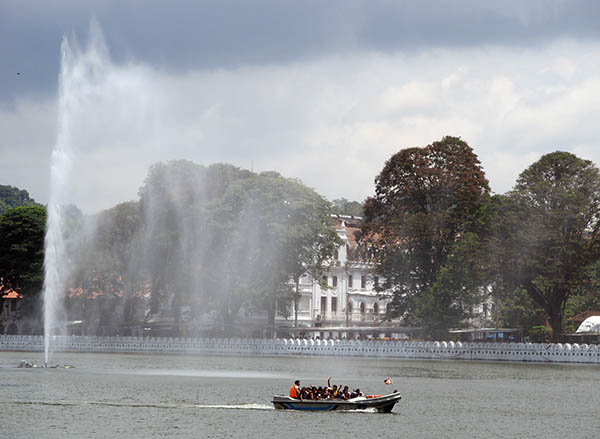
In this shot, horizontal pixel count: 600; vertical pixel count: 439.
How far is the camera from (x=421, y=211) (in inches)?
3821

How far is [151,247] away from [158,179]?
736 centimetres

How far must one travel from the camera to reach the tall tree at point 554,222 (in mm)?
83438

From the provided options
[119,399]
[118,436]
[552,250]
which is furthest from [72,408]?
[552,250]

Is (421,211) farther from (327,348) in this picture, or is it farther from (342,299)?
(342,299)

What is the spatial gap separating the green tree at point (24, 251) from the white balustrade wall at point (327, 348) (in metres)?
6.61

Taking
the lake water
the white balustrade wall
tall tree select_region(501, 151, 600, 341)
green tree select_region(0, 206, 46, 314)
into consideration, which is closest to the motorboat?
the lake water

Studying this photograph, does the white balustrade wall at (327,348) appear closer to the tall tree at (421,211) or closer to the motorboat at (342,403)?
the tall tree at (421,211)

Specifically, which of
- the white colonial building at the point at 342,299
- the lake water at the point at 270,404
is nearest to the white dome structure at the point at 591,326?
the lake water at the point at 270,404

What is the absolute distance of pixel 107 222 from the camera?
110 m

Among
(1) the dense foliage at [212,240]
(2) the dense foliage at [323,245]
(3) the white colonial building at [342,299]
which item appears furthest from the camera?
(3) the white colonial building at [342,299]

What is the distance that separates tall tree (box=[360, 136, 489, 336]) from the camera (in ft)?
309

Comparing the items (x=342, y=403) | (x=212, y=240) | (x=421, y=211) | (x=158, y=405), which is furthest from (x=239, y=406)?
(x=212, y=240)

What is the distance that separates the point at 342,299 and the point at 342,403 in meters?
97.2

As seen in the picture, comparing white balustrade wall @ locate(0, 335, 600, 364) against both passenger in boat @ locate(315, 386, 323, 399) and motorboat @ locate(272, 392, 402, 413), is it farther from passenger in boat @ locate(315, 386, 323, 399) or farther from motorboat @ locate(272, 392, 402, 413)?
passenger in boat @ locate(315, 386, 323, 399)
